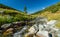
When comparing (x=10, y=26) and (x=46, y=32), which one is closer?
(x=46, y=32)

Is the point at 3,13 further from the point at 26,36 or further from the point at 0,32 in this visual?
the point at 26,36

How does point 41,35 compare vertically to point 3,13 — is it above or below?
below

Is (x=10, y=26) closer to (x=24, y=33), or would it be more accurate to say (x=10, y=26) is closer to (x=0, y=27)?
(x=0, y=27)

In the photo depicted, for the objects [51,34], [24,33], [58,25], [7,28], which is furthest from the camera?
[7,28]

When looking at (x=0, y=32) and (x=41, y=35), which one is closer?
(x=41, y=35)

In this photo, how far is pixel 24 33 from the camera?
42.1 meters

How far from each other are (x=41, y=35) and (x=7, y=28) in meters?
13.9

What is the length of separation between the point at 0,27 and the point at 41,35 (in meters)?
17.7

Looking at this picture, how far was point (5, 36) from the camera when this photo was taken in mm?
44719

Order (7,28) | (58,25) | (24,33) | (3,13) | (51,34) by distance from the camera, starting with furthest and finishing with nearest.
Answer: (3,13), (7,28), (24,33), (58,25), (51,34)

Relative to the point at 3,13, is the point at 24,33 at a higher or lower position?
lower

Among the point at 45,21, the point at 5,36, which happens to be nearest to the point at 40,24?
the point at 45,21

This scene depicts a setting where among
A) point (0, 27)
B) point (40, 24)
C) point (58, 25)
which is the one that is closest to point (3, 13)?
point (0, 27)

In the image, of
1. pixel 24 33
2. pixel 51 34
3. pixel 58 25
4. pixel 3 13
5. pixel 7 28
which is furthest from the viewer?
pixel 3 13
